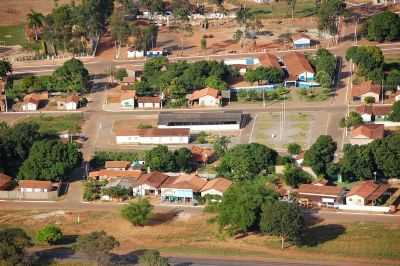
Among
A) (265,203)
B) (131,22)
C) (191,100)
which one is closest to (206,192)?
(265,203)

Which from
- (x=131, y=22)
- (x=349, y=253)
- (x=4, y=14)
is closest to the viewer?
(x=349, y=253)

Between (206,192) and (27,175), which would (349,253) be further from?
(27,175)

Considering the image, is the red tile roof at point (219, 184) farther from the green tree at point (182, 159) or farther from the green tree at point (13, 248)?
the green tree at point (13, 248)

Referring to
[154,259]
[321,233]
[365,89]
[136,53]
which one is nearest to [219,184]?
[321,233]

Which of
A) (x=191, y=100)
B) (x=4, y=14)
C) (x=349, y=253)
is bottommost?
(x=349, y=253)

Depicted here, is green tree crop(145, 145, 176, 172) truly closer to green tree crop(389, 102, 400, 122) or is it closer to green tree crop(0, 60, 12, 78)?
green tree crop(389, 102, 400, 122)

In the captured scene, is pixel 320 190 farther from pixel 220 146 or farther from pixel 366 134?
pixel 220 146

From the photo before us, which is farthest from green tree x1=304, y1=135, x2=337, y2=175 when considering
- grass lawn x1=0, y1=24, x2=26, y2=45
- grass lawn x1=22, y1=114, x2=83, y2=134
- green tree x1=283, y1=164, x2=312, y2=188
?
grass lawn x1=0, y1=24, x2=26, y2=45
